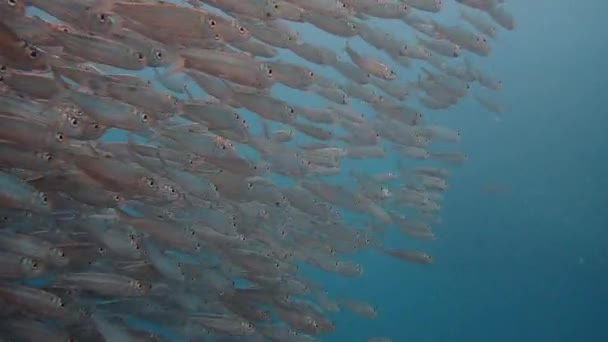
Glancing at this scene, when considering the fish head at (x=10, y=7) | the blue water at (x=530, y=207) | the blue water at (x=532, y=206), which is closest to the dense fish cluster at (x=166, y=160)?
the fish head at (x=10, y=7)

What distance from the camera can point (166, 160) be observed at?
5.55 m

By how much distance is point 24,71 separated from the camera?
12.8 feet

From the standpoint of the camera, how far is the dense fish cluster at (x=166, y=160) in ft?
12.9

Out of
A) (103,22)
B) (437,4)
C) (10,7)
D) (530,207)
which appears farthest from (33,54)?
(530,207)

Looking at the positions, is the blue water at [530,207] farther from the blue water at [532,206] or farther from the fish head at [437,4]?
the fish head at [437,4]

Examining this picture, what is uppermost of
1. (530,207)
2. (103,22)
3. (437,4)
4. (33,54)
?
(437,4)

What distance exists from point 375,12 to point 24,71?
3.69 metres

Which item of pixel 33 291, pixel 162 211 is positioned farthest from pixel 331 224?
pixel 33 291

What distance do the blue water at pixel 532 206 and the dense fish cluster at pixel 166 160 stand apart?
13.8m

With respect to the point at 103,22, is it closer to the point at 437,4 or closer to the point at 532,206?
the point at 437,4

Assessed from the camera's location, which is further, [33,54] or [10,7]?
[10,7]

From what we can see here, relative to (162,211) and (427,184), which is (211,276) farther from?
(427,184)

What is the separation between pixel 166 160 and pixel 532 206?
18134 mm

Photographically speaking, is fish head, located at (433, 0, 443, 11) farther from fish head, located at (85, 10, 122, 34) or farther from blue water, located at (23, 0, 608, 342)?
blue water, located at (23, 0, 608, 342)
